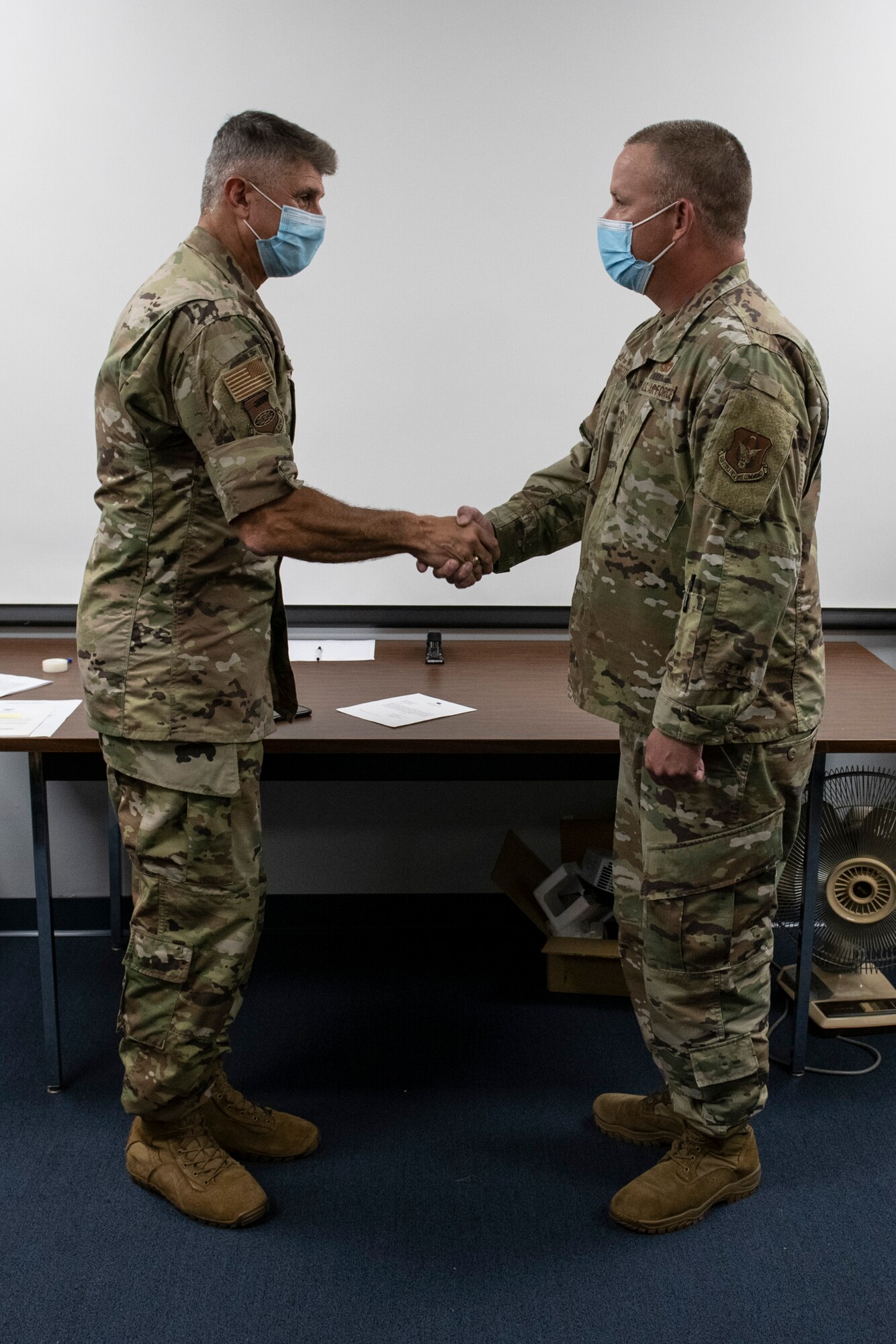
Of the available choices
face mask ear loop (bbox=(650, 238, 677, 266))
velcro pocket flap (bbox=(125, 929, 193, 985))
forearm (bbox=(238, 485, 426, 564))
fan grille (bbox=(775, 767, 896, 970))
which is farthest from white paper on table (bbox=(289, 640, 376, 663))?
face mask ear loop (bbox=(650, 238, 677, 266))

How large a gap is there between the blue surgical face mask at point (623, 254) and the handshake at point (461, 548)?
54 centimetres

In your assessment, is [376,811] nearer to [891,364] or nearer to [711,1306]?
[711,1306]

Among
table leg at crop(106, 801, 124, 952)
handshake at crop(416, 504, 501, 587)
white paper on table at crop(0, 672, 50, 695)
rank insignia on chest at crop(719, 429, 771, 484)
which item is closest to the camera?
rank insignia on chest at crop(719, 429, 771, 484)

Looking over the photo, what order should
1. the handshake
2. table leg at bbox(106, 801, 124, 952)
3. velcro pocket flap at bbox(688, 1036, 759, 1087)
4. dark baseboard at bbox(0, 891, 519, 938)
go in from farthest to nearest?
dark baseboard at bbox(0, 891, 519, 938) < table leg at bbox(106, 801, 124, 952) < the handshake < velcro pocket flap at bbox(688, 1036, 759, 1087)

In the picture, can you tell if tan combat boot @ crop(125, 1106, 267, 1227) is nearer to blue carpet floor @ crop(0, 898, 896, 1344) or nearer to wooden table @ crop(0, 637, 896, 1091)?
blue carpet floor @ crop(0, 898, 896, 1344)

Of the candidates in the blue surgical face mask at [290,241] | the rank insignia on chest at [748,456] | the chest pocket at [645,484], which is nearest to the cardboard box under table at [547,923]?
the chest pocket at [645,484]

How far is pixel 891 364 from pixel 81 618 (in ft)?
7.26

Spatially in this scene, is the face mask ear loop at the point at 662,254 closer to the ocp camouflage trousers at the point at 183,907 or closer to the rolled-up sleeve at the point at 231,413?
the rolled-up sleeve at the point at 231,413

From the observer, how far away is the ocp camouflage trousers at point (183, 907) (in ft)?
6.07

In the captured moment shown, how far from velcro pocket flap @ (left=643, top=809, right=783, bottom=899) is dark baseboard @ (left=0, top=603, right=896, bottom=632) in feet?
4.09

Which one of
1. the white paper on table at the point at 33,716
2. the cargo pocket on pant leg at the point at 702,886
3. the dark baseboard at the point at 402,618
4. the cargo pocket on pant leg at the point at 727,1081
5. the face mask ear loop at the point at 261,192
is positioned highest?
the face mask ear loop at the point at 261,192

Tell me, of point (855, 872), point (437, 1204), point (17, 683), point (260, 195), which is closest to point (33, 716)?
point (17, 683)

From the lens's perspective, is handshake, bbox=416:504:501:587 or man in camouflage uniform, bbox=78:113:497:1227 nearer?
man in camouflage uniform, bbox=78:113:497:1227

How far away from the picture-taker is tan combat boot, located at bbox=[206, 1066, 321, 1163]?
2131mm
